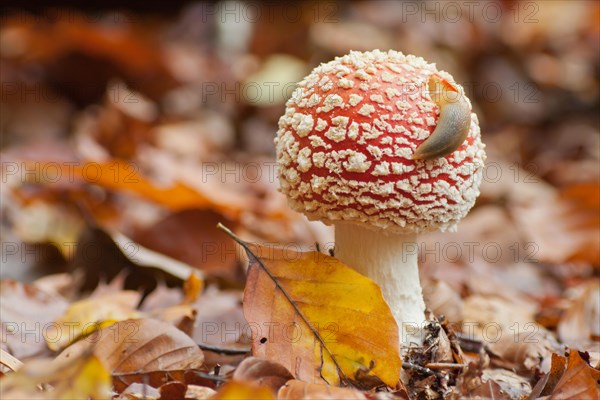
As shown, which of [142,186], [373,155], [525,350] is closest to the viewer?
[373,155]

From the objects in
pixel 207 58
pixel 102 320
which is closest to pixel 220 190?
pixel 102 320

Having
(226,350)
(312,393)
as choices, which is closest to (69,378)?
(312,393)

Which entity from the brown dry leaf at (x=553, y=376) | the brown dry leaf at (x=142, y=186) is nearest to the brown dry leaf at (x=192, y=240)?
the brown dry leaf at (x=142, y=186)

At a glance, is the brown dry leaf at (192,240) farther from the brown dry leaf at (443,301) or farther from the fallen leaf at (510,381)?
the fallen leaf at (510,381)

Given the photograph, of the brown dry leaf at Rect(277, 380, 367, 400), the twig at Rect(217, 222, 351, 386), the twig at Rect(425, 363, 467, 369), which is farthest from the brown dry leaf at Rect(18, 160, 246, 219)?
the brown dry leaf at Rect(277, 380, 367, 400)

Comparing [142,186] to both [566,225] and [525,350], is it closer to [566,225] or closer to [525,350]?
[525,350]

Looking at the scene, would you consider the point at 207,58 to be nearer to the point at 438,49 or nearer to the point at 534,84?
the point at 438,49

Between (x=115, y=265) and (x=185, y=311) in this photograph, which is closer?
(x=185, y=311)
